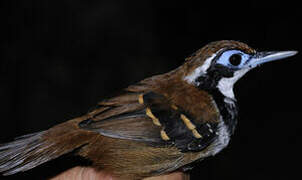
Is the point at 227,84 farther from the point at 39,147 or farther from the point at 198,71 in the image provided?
the point at 39,147

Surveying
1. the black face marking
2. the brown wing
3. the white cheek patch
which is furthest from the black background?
the brown wing

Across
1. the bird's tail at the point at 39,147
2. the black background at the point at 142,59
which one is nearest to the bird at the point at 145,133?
the bird's tail at the point at 39,147

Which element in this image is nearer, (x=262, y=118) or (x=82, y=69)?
(x=82, y=69)

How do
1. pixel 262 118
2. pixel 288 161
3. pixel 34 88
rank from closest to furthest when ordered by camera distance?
pixel 34 88
pixel 288 161
pixel 262 118

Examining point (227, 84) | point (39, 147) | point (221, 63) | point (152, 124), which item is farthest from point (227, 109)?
point (39, 147)

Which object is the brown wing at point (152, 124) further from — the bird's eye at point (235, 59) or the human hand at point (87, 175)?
the bird's eye at point (235, 59)

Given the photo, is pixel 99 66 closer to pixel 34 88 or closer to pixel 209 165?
pixel 34 88

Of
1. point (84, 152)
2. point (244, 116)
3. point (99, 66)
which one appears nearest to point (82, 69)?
point (99, 66)

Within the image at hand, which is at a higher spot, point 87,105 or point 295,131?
point 87,105
